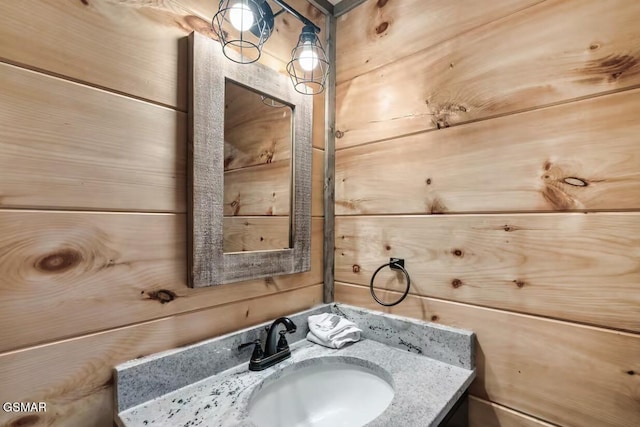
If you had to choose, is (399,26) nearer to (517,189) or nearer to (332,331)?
Result: (517,189)

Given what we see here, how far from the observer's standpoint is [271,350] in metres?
0.96

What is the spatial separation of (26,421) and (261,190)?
782 mm

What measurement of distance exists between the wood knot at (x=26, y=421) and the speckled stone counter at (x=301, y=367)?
142mm

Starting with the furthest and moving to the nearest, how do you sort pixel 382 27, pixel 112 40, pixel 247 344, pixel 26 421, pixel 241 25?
pixel 382 27 < pixel 247 344 < pixel 241 25 < pixel 112 40 < pixel 26 421

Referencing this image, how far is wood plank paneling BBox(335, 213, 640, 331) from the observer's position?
741mm

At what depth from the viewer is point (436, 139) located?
1.04 metres

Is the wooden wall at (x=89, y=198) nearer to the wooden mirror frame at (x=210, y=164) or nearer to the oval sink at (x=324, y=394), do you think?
the wooden mirror frame at (x=210, y=164)

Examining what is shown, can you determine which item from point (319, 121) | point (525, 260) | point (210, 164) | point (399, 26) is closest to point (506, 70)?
point (399, 26)

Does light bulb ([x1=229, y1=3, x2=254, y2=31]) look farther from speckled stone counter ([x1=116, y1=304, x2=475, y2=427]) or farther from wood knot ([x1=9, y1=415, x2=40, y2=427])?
wood knot ([x1=9, y1=415, x2=40, y2=427])

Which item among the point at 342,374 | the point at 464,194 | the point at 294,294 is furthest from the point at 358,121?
the point at 342,374

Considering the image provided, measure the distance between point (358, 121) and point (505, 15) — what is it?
0.56 m

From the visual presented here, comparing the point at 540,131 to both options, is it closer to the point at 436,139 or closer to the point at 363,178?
the point at 436,139

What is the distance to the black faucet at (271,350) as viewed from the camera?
92cm

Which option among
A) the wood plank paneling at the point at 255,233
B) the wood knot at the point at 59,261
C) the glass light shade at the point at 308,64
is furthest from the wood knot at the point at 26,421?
the glass light shade at the point at 308,64
